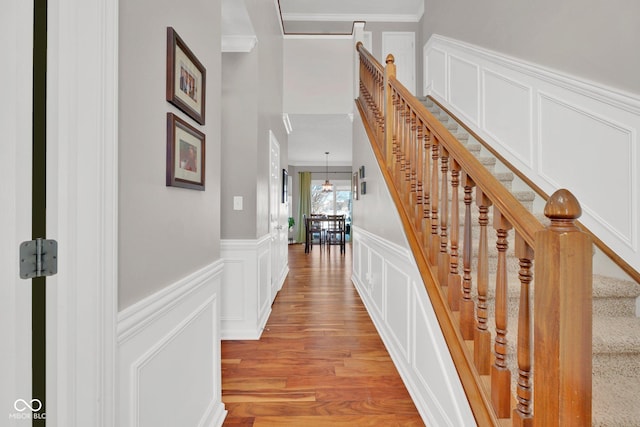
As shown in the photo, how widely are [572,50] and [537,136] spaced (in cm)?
61

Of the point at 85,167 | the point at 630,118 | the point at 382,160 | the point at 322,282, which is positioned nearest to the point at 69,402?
the point at 85,167

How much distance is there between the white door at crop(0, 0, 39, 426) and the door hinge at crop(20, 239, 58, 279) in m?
0.01

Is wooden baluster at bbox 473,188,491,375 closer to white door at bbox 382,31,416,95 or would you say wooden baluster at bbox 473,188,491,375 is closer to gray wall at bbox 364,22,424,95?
gray wall at bbox 364,22,424,95

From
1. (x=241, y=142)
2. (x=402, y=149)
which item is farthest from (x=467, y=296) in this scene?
(x=241, y=142)

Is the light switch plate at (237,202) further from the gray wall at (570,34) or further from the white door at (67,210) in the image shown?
the gray wall at (570,34)

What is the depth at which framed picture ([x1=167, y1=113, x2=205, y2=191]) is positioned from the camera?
1062mm

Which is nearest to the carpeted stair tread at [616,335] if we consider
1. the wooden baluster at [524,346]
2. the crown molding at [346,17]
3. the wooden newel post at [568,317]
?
the wooden baluster at [524,346]

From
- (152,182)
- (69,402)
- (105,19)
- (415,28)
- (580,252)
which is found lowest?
(69,402)

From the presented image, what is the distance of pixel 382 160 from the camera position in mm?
2596

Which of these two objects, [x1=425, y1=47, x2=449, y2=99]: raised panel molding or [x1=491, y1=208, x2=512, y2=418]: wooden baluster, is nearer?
[x1=491, y1=208, x2=512, y2=418]: wooden baluster

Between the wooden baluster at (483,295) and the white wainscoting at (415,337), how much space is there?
19cm

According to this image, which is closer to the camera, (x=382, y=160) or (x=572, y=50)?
(x=572, y=50)

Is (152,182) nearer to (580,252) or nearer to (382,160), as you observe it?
(580,252)

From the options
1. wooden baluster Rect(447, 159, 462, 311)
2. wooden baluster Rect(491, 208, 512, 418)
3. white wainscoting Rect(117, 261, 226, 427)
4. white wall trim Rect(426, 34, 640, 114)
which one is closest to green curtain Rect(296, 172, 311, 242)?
white wall trim Rect(426, 34, 640, 114)
